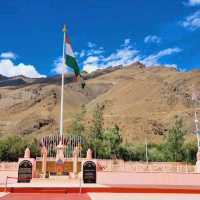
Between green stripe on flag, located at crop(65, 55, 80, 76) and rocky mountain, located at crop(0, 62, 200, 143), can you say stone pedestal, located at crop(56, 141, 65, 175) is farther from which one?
rocky mountain, located at crop(0, 62, 200, 143)

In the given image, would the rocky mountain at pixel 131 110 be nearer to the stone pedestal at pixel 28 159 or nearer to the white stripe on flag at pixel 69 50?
the white stripe on flag at pixel 69 50

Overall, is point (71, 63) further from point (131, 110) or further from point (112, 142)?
point (131, 110)

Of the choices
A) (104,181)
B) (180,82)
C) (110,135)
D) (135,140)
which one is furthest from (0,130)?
(104,181)

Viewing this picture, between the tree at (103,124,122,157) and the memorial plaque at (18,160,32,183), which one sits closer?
the memorial plaque at (18,160,32,183)

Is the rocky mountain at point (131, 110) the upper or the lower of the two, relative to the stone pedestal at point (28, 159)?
upper

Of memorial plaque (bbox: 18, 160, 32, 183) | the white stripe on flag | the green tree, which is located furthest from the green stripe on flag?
the green tree

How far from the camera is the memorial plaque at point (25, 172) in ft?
81.7

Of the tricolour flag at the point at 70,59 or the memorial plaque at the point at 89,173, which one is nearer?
the memorial plaque at the point at 89,173

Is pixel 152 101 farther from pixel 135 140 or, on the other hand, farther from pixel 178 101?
pixel 135 140

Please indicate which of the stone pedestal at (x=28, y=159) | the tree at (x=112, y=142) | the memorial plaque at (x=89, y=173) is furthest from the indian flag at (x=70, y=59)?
the tree at (x=112, y=142)

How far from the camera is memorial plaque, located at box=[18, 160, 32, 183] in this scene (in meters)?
24.9

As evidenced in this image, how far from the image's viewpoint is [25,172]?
2528 centimetres

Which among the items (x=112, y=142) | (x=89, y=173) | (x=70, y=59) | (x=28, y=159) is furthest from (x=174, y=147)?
(x=28, y=159)

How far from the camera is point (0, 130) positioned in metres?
123
